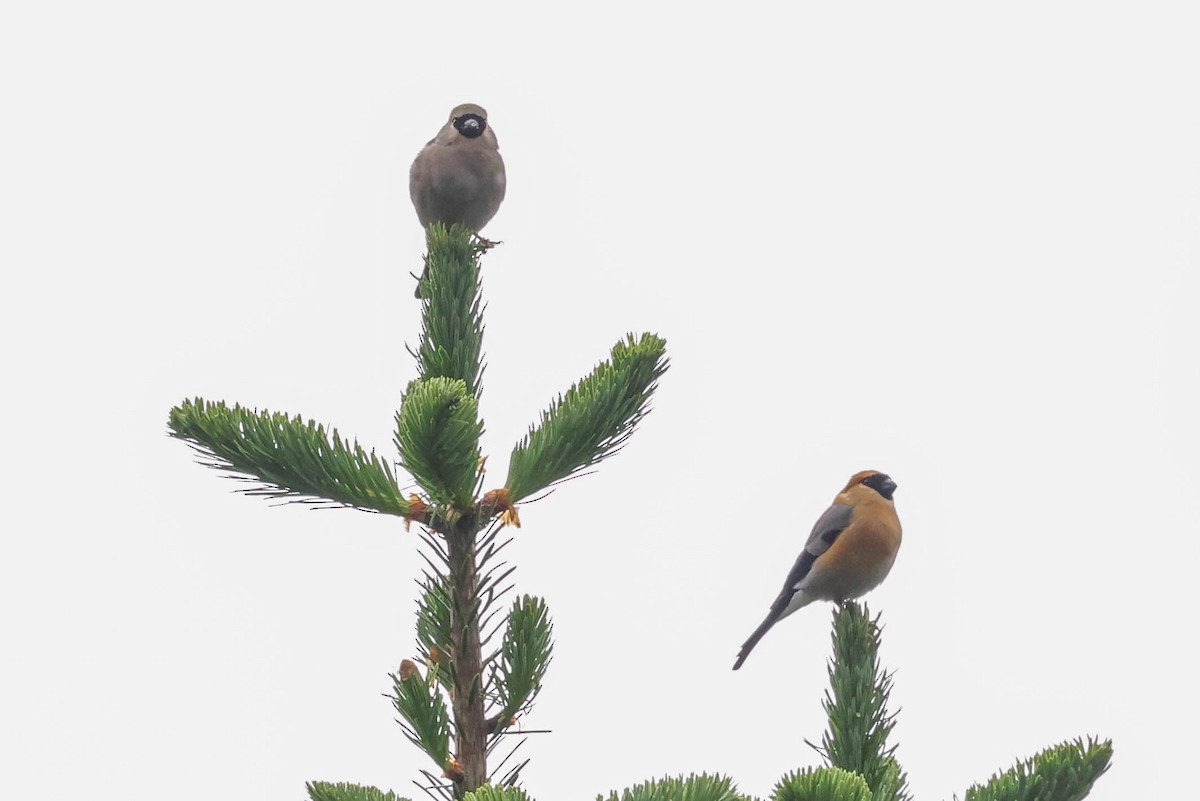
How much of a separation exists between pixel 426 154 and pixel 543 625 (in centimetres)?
486

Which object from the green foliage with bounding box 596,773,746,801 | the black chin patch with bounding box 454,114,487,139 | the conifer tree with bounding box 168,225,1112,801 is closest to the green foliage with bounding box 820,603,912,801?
the conifer tree with bounding box 168,225,1112,801

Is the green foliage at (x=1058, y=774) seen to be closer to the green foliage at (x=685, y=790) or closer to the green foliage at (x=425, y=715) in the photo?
the green foliage at (x=685, y=790)

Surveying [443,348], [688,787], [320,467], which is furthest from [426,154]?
[688,787]

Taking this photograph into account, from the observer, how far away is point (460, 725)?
3.12m

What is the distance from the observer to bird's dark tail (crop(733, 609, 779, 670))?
25.8 feet

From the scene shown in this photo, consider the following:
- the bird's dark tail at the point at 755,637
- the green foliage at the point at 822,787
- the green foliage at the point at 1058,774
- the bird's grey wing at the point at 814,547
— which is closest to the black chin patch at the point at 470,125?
the bird's grey wing at the point at 814,547

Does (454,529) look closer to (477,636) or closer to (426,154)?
(477,636)

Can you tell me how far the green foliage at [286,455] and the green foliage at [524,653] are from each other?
14.5 inches

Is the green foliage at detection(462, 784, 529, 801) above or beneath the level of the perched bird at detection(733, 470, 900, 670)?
beneath

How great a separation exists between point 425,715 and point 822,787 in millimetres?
991

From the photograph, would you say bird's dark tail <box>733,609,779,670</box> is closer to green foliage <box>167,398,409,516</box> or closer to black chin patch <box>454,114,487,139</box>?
black chin patch <box>454,114,487,139</box>

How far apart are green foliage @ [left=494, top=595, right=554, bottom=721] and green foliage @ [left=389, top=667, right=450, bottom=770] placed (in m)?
0.15

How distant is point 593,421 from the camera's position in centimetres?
329

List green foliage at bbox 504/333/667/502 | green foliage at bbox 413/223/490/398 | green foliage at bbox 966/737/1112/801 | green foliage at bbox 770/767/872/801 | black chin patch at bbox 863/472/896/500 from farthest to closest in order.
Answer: black chin patch at bbox 863/472/896/500 < green foliage at bbox 413/223/490/398 < green foliage at bbox 504/333/667/502 < green foliage at bbox 966/737/1112/801 < green foliage at bbox 770/767/872/801
